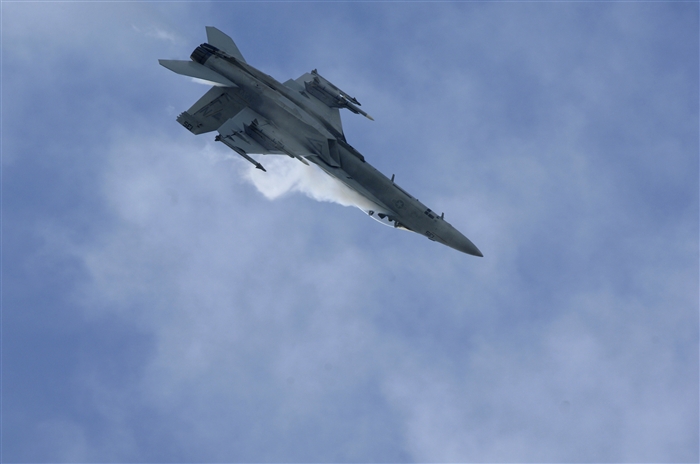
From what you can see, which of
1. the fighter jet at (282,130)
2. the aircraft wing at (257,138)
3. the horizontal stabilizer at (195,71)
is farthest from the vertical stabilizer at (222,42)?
the aircraft wing at (257,138)

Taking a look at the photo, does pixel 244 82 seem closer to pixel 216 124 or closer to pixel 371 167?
pixel 216 124

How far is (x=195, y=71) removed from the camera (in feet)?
172

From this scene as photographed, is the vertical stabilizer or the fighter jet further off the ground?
the vertical stabilizer

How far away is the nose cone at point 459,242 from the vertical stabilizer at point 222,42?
882 inches

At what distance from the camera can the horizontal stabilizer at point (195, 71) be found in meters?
52.1

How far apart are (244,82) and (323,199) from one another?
11.2m

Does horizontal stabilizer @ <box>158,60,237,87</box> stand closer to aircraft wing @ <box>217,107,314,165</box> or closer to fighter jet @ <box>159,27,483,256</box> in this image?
fighter jet @ <box>159,27,483,256</box>

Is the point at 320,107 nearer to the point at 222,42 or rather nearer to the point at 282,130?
the point at 282,130

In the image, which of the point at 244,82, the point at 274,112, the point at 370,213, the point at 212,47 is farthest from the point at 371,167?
the point at 212,47

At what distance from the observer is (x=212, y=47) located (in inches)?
2127

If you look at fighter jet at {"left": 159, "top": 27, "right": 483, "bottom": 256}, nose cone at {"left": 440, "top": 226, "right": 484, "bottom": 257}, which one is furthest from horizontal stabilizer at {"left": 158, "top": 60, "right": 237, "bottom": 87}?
nose cone at {"left": 440, "top": 226, "right": 484, "bottom": 257}

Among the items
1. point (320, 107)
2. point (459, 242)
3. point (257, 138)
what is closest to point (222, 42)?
point (320, 107)

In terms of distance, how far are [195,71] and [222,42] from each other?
17.0 ft

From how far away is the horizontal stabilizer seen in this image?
5206cm
